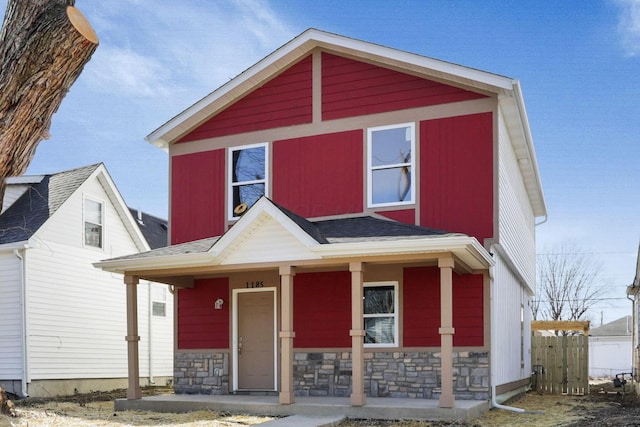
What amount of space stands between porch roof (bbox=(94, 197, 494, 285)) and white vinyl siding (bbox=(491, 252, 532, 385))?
48.3 inches

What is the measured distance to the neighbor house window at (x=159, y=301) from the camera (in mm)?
20016

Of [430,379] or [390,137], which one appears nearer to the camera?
[430,379]

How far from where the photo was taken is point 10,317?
15.3m

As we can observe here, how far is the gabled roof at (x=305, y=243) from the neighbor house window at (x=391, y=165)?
0.52 metres

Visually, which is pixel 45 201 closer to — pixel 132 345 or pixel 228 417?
pixel 132 345

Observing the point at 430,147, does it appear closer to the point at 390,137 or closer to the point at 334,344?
the point at 390,137

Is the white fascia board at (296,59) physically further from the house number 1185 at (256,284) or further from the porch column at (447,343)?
the house number 1185 at (256,284)

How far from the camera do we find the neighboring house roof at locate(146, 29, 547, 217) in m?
11.7

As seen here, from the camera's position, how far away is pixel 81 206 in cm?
1727

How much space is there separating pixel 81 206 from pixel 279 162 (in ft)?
21.2

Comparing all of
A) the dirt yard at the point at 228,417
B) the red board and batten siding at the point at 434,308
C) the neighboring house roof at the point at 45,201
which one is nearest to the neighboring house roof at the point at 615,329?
the dirt yard at the point at 228,417

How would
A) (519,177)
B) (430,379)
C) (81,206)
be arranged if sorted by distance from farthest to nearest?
(81,206) → (519,177) → (430,379)

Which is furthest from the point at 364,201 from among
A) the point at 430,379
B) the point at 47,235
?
the point at 47,235

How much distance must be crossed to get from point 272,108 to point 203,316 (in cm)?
433
